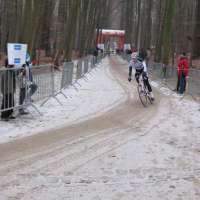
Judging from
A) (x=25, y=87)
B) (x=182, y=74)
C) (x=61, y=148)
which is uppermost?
(x=25, y=87)

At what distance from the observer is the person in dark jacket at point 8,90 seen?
12.2m

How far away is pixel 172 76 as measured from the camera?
28500 mm

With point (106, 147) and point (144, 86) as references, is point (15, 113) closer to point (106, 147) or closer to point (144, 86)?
point (106, 147)

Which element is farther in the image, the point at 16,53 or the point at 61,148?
the point at 16,53

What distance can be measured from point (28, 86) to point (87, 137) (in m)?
3.28

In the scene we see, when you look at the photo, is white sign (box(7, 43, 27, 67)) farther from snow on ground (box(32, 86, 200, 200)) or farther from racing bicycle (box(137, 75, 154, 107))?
racing bicycle (box(137, 75, 154, 107))

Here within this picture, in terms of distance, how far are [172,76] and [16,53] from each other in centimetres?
1694

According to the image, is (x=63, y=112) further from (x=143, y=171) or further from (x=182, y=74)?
(x=182, y=74)

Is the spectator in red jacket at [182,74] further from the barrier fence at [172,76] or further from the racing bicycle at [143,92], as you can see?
the racing bicycle at [143,92]

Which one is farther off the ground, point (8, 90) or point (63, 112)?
point (8, 90)

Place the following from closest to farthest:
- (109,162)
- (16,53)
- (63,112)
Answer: (109,162) < (16,53) < (63,112)

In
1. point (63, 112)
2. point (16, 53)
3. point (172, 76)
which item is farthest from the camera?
point (172, 76)

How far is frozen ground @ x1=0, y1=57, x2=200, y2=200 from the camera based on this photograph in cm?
682

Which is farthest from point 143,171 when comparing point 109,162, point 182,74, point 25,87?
point 182,74
